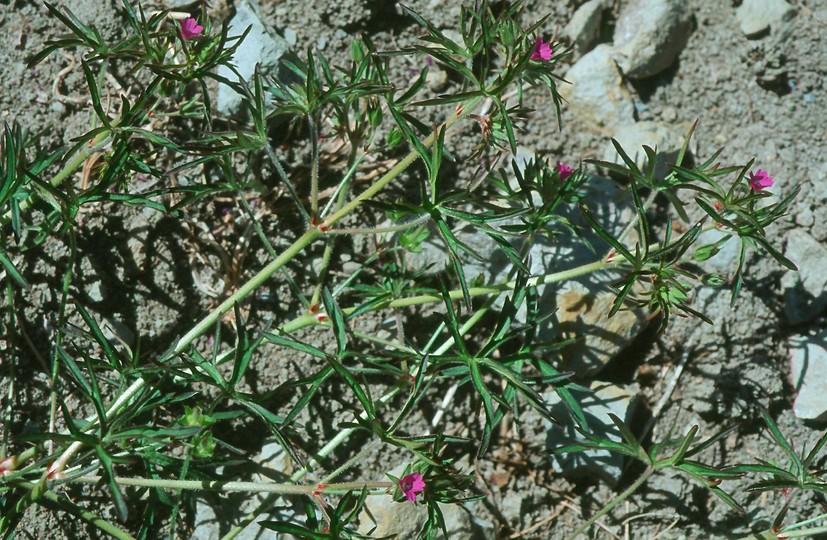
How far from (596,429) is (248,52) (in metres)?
2.22

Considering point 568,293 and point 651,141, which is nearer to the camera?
point 568,293

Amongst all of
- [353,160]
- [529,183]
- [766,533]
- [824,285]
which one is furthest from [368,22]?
[766,533]

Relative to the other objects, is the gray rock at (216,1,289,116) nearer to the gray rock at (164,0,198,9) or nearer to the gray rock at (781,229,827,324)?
the gray rock at (164,0,198,9)

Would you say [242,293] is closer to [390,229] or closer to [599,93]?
[390,229]

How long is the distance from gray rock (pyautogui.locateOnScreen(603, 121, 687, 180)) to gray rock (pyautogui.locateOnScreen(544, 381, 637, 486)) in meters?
1.03

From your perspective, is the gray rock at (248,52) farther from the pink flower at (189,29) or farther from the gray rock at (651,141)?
the gray rock at (651,141)

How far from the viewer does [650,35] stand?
148 inches

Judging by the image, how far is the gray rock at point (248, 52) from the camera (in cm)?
341

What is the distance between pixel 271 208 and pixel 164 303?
2.02ft

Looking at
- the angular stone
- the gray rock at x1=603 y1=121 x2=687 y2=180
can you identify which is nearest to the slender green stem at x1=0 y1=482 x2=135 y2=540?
the angular stone

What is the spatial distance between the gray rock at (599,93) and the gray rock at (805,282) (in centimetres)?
98

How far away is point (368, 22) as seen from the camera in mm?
3693

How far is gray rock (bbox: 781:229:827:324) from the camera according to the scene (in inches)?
141

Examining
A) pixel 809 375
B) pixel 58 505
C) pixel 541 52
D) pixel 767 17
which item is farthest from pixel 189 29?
pixel 809 375
